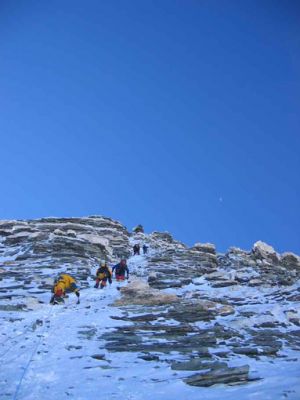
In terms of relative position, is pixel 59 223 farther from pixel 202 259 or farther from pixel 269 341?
pixel 269 341

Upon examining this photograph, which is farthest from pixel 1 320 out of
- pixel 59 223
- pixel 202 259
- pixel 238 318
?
pixel 59 223

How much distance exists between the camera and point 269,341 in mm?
15922

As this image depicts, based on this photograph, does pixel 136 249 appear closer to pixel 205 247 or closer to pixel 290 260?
pixel 205 247

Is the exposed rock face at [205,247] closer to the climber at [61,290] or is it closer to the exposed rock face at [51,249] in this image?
the exposed rock face at [51,249]

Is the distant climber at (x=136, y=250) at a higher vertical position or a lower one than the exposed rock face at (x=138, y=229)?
lower

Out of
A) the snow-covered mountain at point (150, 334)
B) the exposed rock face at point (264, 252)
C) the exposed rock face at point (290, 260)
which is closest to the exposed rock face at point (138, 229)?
the exposed rock face at point (264, 252)

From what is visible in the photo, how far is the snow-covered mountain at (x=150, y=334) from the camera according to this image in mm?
11078

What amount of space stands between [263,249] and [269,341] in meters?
32.1

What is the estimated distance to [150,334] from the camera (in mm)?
16469

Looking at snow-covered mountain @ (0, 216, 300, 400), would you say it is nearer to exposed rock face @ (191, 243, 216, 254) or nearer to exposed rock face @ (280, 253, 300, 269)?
exposed rock face @ (191, 243, 216, 254)

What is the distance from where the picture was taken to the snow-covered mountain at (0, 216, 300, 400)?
11.1 meters

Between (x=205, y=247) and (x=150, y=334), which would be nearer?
(x=150, y=334)

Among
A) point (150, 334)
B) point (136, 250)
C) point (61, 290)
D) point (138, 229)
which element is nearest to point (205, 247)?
point (136, 250)

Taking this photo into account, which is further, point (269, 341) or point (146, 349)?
point (269, 341)
